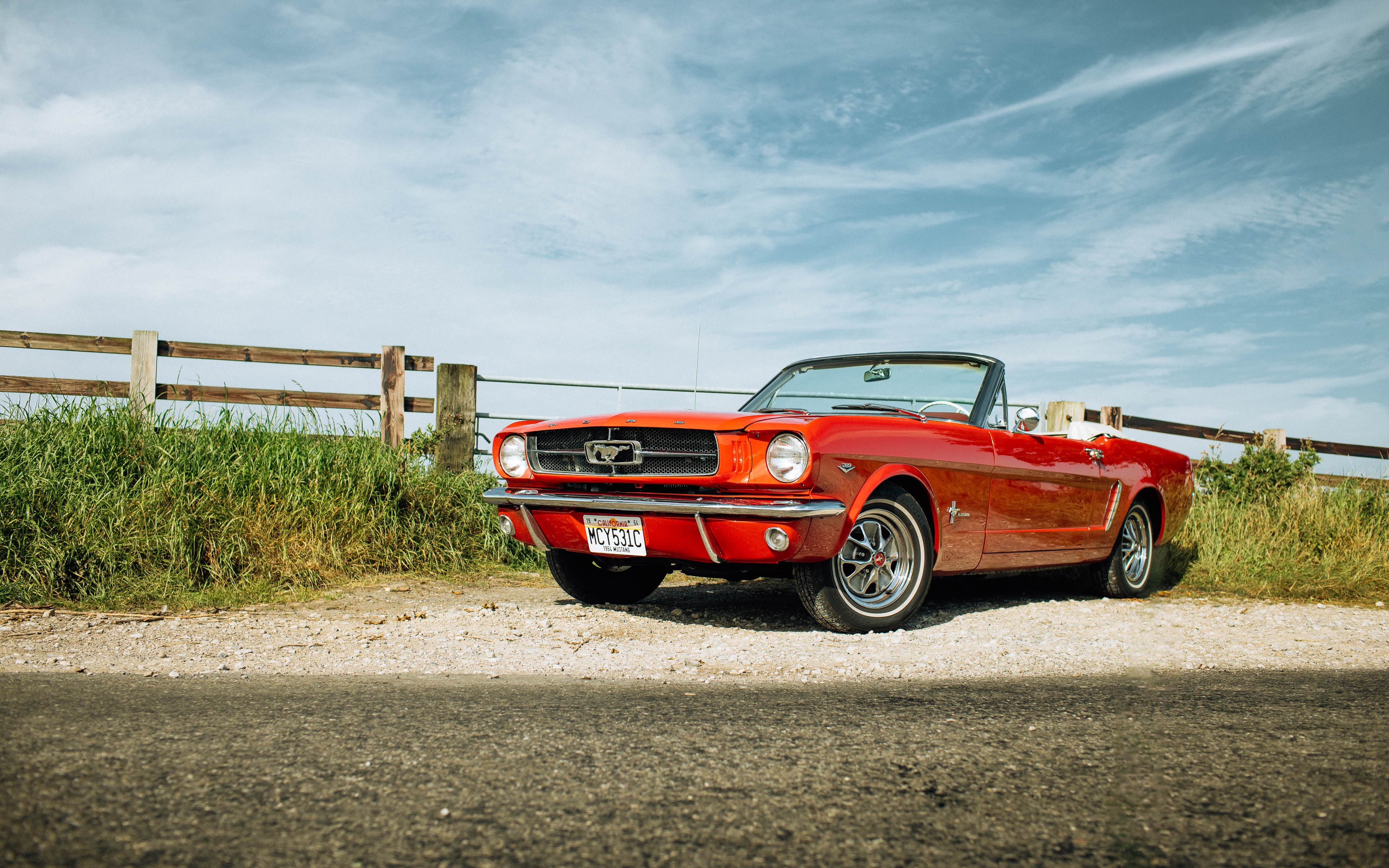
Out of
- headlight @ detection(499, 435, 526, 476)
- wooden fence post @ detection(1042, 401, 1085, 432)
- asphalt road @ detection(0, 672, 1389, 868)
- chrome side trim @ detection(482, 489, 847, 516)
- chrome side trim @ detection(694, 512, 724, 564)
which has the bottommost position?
asphalt road @ detection(0, 672, 1389, 868)

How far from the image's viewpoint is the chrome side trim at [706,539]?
403 centimetres

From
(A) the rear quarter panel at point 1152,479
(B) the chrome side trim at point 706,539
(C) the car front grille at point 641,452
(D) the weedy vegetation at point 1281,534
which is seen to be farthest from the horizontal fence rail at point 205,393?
(D) the weedy vegetation at point 1281,534

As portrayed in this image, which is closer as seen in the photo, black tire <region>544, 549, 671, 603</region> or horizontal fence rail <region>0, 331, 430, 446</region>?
black tire <region>544, 549, 671, 603</region>

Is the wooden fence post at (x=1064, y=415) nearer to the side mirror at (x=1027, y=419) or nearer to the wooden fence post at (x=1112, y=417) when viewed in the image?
the wooden fence post at (x=1112, y=417)

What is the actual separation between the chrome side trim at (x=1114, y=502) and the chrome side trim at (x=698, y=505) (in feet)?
9.10

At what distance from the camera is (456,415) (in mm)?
8719

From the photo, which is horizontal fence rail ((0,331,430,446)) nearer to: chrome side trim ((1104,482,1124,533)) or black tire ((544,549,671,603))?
black tire ((544,549,671,603))

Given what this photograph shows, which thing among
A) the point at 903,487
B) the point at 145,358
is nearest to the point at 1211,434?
the point at 903,487

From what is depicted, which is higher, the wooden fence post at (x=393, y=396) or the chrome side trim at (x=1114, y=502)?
the wooden fence post at (x=393, y=396)

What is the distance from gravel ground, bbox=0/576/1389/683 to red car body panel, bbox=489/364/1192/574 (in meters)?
0.40

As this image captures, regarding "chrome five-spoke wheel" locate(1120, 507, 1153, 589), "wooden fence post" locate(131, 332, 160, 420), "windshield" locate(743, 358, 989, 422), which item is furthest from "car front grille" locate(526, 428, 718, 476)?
"wooden fence post" locate(131, 332, 160, 420)

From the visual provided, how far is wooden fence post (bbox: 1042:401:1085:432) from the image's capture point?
1180 cm

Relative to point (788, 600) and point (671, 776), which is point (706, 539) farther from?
point (671, 776)

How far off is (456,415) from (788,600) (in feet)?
14.5
